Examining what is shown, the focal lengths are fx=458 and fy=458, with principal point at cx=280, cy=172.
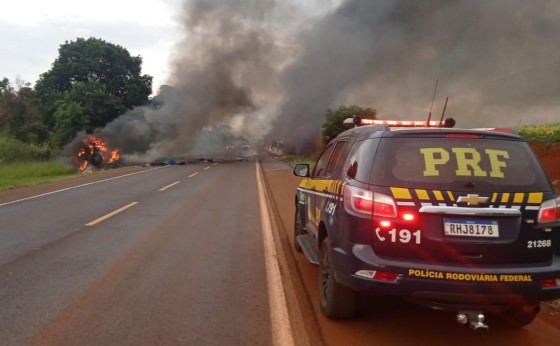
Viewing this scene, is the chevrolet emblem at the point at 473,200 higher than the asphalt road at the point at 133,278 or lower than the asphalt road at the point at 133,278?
higher

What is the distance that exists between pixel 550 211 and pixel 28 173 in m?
25.3

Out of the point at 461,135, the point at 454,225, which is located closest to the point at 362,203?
the point at 454,225

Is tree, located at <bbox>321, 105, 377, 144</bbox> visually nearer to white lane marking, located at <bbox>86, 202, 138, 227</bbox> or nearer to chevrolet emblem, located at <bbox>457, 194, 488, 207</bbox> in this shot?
white lane marking, located at <bbox>86, 202, 138, 227</bbox>

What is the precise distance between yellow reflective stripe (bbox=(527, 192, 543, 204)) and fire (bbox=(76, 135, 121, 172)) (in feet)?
108

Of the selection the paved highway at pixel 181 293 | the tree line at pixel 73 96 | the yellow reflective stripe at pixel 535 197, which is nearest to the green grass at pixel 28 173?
the tree line at pixel 73 96

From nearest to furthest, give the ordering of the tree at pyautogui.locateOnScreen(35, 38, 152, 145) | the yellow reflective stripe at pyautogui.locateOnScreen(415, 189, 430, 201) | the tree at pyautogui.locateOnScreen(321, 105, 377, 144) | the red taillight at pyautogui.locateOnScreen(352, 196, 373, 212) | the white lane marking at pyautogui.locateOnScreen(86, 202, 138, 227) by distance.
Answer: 1. the yellow reflective stripe at pyautogui.locateOnScreen(415, 189, 430, 201)
2. the red taillight at pyautogui.locateOnScreen(352, 196, 373, 212)
3. the white lane marking at pyautogui.locateOnScreen(86, 202, 138, 227)
4. the tree at pyautogui.locateOnScreen(321, 105, 377, 144)
5. the tree at pyautogui.locateOnScreen(35, 38, 152, 145)

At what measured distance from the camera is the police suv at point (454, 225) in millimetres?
3285

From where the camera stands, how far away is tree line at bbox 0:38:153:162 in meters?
39.6

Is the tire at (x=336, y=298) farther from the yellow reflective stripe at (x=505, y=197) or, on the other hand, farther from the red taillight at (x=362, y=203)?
the yellow reflective stripe at (x=505, y=197)

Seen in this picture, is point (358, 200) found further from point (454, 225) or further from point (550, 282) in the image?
point (550, 282)

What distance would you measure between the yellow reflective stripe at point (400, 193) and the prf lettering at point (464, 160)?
24 centimetres

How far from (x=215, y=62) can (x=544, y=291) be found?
42.4m

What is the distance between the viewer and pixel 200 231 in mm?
8164

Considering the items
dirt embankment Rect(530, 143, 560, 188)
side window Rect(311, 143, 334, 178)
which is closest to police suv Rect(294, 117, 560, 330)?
side window Rect(311, 143, 334, 178)
